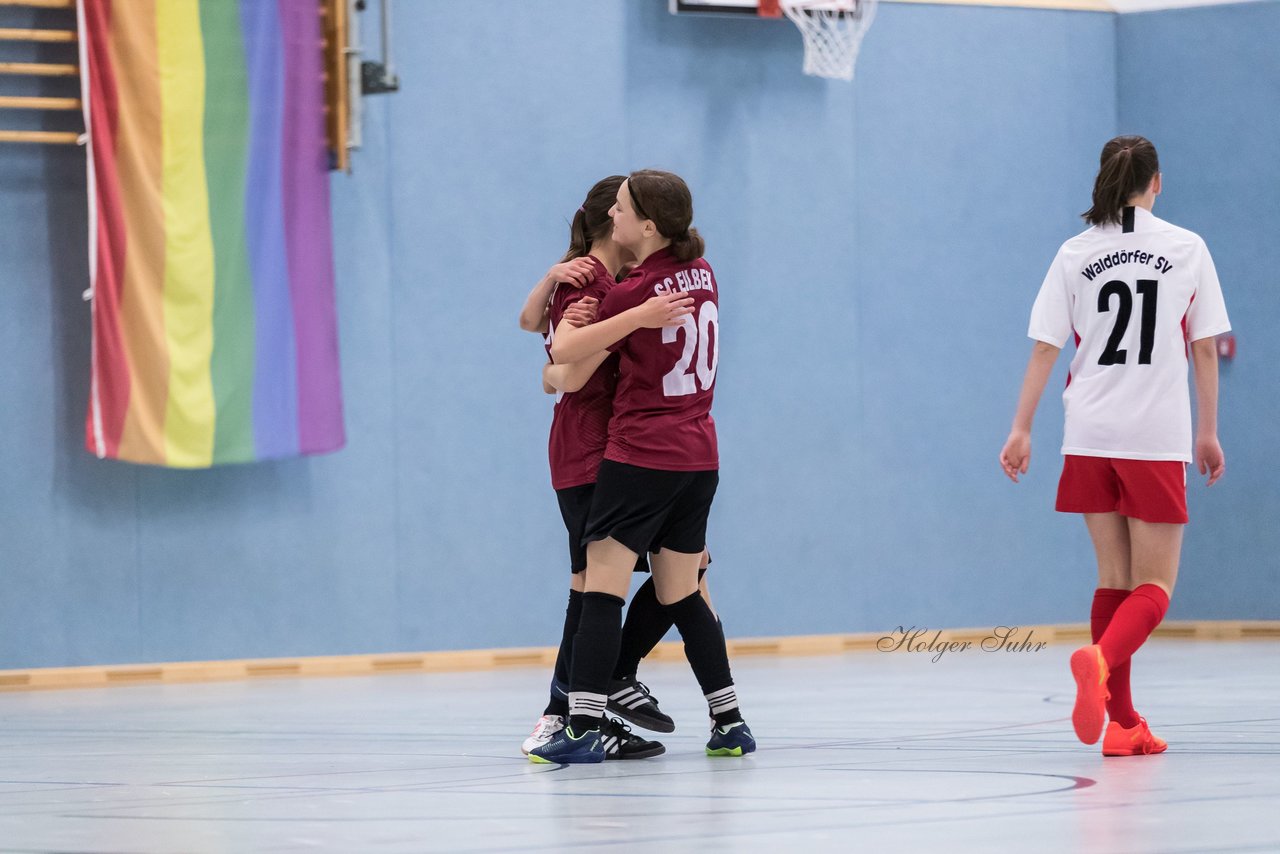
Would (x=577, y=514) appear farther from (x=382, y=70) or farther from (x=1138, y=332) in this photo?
(x=382, y=70)

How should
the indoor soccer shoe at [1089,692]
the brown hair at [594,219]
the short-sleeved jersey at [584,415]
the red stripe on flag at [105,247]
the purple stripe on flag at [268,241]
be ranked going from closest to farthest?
the indoor soccer shoe at [1089,692] → the short-sleeved jersey at [584,415] → the brown hair at [594,219] → the red stripe on flag at [105,247] → the purple stripe on flag at [268,241]

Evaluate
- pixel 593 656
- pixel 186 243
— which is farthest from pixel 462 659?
pixel 593 656

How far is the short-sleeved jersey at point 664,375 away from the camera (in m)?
3.90

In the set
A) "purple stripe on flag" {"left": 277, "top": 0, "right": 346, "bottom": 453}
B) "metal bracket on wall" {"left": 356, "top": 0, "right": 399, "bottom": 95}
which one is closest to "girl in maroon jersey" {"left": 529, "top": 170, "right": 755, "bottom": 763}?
"metal bracket on wall" {"left": 356, "top": 0, "right": 399, "bottom": 95}

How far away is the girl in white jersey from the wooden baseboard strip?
433 centimetres

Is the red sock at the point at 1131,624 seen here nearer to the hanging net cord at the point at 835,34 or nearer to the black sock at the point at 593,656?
the black sock at the point at 593,656

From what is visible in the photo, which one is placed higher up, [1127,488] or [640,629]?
[1127,488]

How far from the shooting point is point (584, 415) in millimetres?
4152

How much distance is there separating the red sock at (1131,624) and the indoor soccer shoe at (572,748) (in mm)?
1150

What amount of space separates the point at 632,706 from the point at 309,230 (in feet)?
13.1

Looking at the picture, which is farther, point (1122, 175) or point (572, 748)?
point (1122, 175)

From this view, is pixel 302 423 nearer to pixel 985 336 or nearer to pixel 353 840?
pixel 985 336

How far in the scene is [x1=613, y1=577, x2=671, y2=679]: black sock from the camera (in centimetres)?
429

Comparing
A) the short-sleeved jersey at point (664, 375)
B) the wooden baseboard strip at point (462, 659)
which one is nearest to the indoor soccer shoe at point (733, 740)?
the short-sleeved jersey at point (664, 375)
